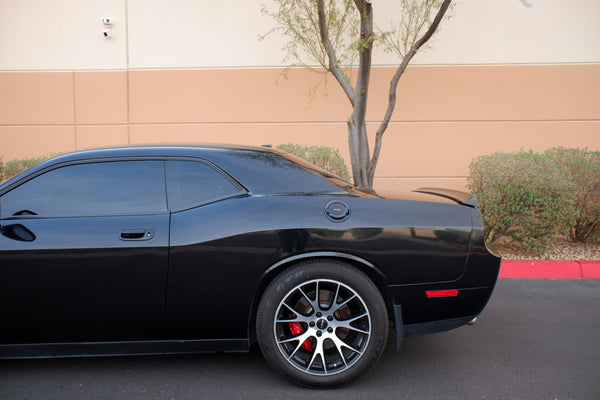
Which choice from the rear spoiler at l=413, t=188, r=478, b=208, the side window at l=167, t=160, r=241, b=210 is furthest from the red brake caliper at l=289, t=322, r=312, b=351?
the rear spoiler at l=413, t=188, r=478, b=208

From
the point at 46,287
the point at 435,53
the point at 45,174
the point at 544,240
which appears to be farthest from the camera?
the point at 435,53

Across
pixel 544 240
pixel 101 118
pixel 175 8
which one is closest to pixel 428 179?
pixel 544 240

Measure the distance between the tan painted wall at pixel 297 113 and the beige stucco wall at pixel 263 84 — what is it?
0.06ft

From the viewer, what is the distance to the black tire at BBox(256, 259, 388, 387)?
2.97m

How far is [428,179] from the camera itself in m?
8.61

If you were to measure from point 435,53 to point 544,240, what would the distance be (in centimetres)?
384

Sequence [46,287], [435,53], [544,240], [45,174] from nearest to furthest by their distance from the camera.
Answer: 1. [46,287]
2. [45,174]
3. [544,240]
4. [435,53]

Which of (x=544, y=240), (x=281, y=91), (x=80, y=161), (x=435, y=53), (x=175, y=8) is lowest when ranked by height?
(x=544, y=240)

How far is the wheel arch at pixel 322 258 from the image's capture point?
300 centimetres

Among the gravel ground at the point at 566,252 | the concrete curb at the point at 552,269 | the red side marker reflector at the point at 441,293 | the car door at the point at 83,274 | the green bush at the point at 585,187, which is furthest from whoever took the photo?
the green bush at the point at 585,187

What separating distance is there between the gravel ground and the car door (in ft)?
15.4

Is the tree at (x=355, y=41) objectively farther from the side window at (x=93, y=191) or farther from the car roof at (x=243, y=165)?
the side window at (x=93, y=191)

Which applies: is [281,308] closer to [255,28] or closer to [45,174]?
[45,174]

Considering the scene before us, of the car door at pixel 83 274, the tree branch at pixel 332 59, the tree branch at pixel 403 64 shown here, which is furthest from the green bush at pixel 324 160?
the car door at pixel 83 274
